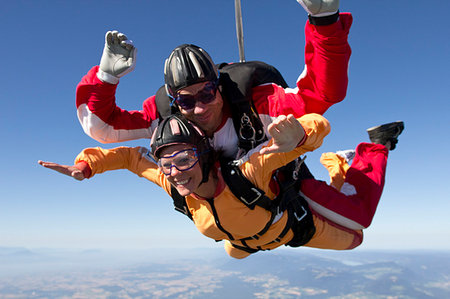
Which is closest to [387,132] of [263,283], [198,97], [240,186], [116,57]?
[240,186]

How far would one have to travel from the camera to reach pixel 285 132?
1.60m

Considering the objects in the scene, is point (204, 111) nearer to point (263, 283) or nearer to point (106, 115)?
point (106, 115)

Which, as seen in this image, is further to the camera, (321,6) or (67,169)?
(67,169)

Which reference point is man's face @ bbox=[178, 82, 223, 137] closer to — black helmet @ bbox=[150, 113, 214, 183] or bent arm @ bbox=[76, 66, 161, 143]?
black helmet @ bbox=[150, 113, 214, 183]

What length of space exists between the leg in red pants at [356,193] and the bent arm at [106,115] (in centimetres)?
164

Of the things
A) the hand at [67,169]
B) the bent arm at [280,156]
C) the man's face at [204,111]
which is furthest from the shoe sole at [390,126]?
the hand at [67,169]

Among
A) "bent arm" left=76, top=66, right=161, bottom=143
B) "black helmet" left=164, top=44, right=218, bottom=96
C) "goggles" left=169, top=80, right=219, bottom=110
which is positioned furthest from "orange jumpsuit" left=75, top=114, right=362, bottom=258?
"black helmet" left=164, top=44, right=218, bottom=96

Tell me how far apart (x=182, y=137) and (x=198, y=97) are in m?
0.30

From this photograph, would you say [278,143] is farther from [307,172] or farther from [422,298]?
[422,298]

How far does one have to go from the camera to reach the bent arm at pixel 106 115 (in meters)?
2.39

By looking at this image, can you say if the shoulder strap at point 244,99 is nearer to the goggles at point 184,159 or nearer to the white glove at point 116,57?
the goggles at point 184,159

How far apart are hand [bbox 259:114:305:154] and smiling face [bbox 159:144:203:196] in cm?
75

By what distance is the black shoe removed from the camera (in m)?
3.63

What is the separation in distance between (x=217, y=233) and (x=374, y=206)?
1763 millimetres
